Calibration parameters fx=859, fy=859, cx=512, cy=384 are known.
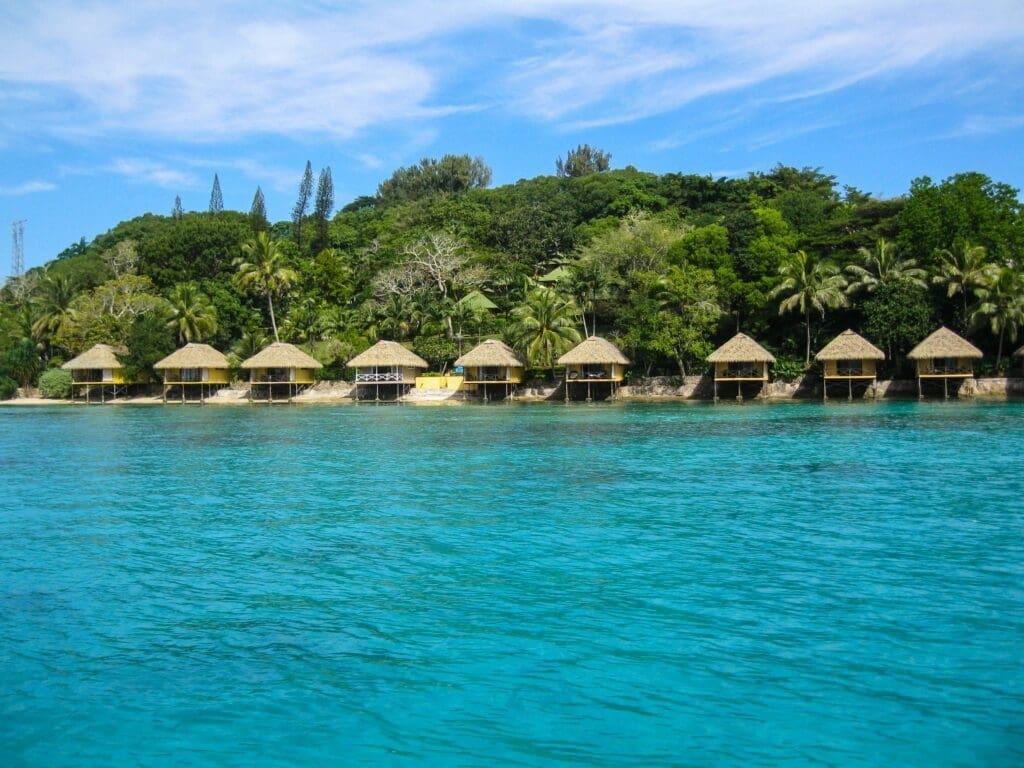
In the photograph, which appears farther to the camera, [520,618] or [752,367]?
[752,367]

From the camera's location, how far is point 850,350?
1395 inches

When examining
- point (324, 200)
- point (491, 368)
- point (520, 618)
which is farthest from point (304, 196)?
point (520, 618)

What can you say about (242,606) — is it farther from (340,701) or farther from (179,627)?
(340,701)

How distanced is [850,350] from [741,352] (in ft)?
14.3

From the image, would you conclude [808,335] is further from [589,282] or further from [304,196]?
[304,196]

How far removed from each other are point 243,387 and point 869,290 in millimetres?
31483

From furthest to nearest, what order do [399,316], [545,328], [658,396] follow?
[399,316] → [545,328] → [658,396]

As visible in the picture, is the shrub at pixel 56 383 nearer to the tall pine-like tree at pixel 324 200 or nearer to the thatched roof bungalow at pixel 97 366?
the thatched roof bungalow at pixel 97 366

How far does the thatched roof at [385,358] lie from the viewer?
137 ft

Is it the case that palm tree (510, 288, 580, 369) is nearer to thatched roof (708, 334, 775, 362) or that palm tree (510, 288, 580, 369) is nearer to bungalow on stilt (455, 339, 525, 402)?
bungalow on stilt (455, 339, 525, 402)

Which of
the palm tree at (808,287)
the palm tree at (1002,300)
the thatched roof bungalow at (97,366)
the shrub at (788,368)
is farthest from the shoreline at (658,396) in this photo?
the palm tree at (808,287)

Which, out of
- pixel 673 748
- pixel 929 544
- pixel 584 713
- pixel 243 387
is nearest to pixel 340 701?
pixel 584 713

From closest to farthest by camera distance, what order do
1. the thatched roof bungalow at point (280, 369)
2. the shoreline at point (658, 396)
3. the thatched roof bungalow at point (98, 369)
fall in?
the shoreline at point (658, 396) < the thatched roof bungalow at point (280, 369) < the thatched roof bungalow at point (98, 369)

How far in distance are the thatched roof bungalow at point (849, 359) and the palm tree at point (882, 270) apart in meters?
2.12
